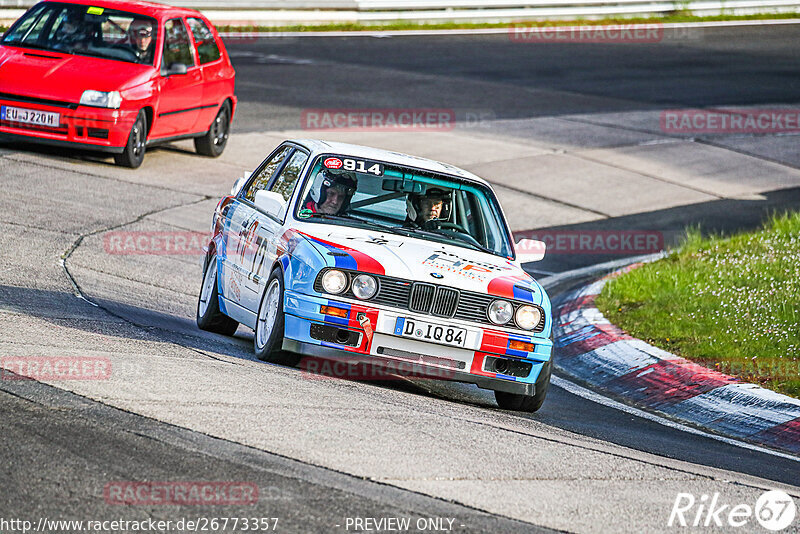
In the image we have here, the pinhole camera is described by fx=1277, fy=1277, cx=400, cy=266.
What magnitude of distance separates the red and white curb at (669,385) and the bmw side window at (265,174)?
2.80 meters

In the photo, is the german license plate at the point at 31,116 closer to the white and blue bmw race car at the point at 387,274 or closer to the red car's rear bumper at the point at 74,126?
the red car's rear bumper at the point at 74,126

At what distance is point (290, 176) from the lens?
902 centimetres

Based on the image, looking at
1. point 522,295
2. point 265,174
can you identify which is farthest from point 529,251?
point 265,174

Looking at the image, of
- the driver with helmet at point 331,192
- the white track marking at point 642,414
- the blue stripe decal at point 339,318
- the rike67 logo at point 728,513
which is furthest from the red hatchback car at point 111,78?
the rike67 logo at point 728,513

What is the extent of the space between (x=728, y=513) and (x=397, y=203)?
373 centimetres

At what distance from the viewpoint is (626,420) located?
8352mm

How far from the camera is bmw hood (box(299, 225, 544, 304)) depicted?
7.73 metres

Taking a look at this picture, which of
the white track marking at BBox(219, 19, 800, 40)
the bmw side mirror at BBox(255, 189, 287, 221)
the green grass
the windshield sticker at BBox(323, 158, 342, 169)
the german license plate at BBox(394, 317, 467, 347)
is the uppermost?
the white track marking at BBox(219, 19, 800, 40)

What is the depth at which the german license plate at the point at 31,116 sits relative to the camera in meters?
14.4

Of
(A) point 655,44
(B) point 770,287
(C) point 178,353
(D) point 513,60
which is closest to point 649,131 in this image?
(D) point 513,60

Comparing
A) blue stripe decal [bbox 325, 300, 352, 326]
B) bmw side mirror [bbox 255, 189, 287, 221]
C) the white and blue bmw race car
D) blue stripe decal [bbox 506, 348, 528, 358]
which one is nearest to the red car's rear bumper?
the white and blue bmw race car

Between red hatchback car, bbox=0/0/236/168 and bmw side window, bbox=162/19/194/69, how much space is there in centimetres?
1

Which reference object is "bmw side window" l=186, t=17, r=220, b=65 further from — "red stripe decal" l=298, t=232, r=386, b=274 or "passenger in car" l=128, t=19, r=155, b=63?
"red stripe decal" l=298, t=232, r=386, b=274

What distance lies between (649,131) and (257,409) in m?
16.8
